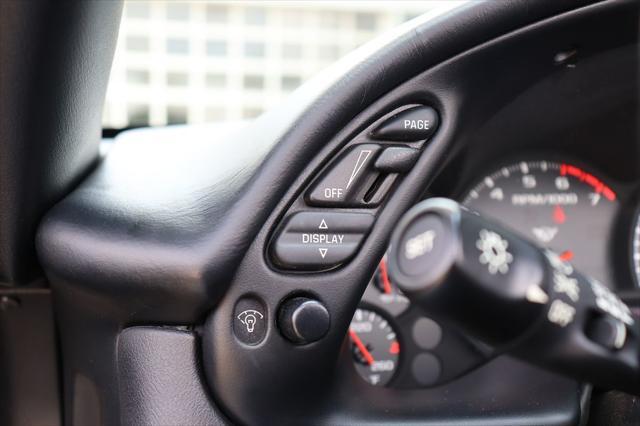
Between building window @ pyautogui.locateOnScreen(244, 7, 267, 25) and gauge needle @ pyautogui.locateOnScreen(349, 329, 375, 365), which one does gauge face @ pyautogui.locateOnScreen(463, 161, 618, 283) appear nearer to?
gauge needle @ pyautogui.locateOnScreen(349, 329, 375, 365)

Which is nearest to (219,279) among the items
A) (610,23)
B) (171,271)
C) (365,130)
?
(171,271)

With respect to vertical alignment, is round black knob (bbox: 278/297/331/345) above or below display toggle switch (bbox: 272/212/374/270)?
below

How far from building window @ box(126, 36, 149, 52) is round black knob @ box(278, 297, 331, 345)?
29.2 inches

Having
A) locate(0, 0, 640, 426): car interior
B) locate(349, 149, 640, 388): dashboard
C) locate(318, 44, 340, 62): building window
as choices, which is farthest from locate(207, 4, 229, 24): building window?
locate(349, 149, 640, 388): dashboard

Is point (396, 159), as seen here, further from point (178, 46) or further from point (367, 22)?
point (178, 46)

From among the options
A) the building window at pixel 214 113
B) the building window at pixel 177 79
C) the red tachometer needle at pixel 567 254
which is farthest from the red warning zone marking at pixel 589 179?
the building window at pixel 177 79

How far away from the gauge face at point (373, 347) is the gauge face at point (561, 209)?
28 centimetres

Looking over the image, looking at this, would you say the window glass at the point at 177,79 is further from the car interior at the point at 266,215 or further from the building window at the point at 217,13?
the car interior at the point at 266,215

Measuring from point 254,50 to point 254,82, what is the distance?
0.09 metres

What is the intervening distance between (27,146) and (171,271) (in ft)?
0.78

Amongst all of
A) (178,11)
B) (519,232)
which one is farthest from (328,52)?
(519,232)

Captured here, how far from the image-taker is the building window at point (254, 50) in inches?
72.7

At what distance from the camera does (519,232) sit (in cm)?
156

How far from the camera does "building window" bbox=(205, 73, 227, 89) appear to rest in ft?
5.91
